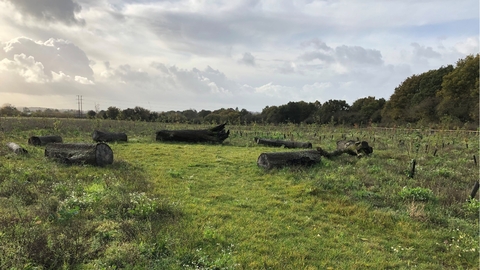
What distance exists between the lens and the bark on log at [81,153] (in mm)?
9219

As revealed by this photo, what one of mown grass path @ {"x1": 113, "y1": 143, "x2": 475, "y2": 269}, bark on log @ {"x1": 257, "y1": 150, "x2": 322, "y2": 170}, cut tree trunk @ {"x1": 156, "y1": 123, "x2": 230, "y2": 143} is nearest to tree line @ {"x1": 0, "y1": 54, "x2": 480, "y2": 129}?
cut tree trunk @ {"x1": 156, "y1": 123, "x2": 230, "y2": 143}

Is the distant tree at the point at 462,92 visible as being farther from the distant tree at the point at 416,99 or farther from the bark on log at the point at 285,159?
the bark on log at the point at 285,159

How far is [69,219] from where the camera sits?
4711 millimetres

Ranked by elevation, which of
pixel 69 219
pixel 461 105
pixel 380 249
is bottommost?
pixel 380 249

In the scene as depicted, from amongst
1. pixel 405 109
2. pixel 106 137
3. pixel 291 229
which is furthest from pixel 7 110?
pixel 405 109

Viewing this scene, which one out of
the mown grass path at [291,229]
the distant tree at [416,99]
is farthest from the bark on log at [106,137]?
the distant tree at [416,99]

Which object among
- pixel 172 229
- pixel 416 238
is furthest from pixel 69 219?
pixel 416 238

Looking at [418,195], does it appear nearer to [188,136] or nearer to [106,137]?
[188,136]

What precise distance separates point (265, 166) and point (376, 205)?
3966mm

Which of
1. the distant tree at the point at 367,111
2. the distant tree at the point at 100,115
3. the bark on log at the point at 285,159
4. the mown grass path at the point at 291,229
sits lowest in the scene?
the mown grass path at the point at 291,229

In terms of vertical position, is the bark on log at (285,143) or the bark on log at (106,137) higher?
the bark on log at (106,137)

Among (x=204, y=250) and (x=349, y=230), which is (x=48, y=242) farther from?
(x=349, y=230)

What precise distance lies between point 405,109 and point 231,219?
51540 mm

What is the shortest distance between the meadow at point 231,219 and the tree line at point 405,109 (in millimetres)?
18553
